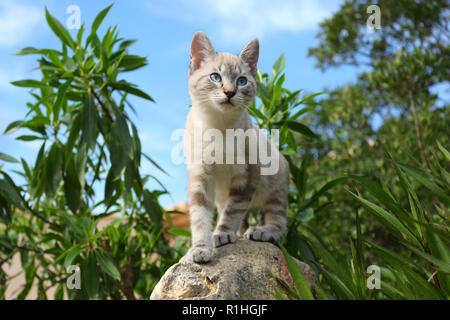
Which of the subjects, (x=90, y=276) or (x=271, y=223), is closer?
(x=271, y=223)

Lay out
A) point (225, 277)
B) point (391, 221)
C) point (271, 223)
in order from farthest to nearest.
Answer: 1. point (271, 223)
2. point (225, 277)
3. point (391, 221)

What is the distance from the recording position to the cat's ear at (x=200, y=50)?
5.10ft

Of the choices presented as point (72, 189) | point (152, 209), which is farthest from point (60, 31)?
point (152, 209)

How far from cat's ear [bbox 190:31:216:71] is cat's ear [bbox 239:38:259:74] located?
0.12m

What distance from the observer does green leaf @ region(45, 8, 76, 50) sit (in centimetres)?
245

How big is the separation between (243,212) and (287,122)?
705 mm

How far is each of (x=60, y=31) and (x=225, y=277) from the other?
184cm

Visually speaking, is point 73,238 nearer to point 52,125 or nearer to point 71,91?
point 52,125

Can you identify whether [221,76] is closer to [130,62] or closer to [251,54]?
[251,54]

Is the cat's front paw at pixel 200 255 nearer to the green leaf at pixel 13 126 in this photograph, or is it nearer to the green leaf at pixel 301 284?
the green leaf at pixel 301 284

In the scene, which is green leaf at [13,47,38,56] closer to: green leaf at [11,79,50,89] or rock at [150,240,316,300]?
green leaf at [11,79,50,89]

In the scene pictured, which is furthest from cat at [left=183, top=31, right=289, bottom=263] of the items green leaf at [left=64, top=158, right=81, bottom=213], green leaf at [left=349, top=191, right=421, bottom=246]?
green leaf at [left=64, top=158, right=81, bottom=213]

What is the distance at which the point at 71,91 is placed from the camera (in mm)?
2434

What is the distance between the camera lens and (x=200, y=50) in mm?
1605
